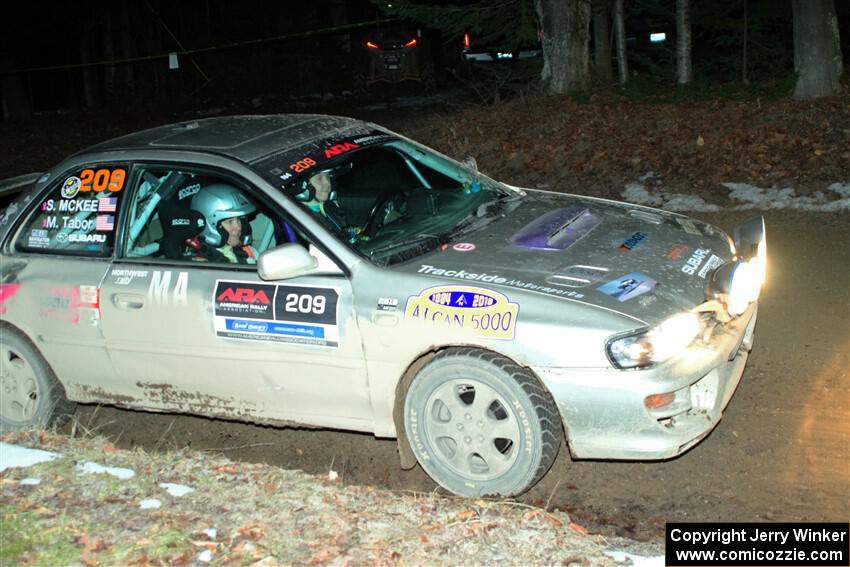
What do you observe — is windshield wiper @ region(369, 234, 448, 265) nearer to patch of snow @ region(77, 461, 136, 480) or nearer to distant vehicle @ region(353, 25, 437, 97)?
patch of snow @ region(77, 461, 136, 480)

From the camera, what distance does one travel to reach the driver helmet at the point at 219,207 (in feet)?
18.2

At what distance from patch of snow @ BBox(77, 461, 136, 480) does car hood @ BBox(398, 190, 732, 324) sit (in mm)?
1669

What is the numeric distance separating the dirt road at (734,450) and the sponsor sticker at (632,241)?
1.06m

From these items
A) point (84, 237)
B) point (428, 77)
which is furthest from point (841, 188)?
point (428, 77)

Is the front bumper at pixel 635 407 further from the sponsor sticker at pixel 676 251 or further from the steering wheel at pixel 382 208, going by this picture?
the steering wheel at pixel 382 208

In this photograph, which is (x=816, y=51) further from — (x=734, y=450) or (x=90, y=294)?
(x=90, y=294)

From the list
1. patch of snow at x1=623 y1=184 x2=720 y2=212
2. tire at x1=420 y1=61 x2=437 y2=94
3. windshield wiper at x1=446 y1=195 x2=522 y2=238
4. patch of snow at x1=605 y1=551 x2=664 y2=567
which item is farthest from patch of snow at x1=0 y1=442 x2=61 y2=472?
tire at x1=420 y1=61 x2=437 y2=94

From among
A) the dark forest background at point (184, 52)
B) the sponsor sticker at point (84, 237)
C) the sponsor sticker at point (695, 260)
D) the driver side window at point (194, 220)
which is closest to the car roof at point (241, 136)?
the driver side window at point (194, 220)

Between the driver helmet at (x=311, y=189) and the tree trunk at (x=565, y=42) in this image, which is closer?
the driver helmet at (x=311, y=189)

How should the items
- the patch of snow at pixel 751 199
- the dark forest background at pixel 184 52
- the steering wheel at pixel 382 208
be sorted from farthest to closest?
the dark forest background at pixel 184 52
the patch of snow at pixel 751 199
the steering wheel at pixel 382 208

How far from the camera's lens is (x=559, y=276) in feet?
15.5

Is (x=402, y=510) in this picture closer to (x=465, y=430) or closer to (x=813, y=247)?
(x=465, y=430)

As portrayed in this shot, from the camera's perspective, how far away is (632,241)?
5277 mm

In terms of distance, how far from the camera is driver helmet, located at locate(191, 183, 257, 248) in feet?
18.2
